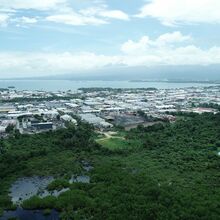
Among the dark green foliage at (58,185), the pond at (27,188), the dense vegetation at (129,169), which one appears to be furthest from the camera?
the dark green foliage at (58,185)

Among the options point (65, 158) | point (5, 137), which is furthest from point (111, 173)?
point (5, 137)

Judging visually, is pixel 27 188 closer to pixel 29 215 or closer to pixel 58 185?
pixel 58 185

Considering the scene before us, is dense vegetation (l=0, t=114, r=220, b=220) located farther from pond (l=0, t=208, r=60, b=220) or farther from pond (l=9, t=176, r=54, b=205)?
pond (l=9, t=176, r=54, b=205)

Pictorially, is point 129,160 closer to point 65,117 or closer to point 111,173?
point 111,173

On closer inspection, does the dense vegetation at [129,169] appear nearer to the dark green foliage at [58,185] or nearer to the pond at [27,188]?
the dark green foliage at [58,185]

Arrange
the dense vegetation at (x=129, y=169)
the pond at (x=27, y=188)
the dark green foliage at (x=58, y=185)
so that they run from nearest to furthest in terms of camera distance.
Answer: the dense vegetation at (x=129, y=169) → the pond at (x=27, y=188) → the dark green foliage at (x=58, y=185)

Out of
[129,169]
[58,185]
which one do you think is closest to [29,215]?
[58,185]

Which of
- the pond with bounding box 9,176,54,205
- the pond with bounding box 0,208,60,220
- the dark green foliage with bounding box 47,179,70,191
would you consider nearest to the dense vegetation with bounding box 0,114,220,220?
the dark green foliage with bounding box 47,179,70,191

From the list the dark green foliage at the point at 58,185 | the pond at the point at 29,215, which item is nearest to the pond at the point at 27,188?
the dark green foliage at the point at 58,185

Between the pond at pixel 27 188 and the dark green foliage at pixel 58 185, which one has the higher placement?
the dark green foliage at pixel 58 185
